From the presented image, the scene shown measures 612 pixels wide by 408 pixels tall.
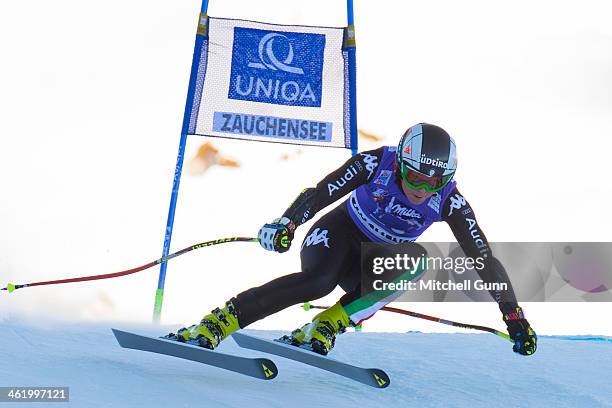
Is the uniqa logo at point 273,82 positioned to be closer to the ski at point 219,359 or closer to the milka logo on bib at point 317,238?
the milka logo on bib at point 317,238

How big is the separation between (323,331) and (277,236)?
77 centimetres

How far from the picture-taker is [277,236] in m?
3.33

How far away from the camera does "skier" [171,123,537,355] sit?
3395 millimetres

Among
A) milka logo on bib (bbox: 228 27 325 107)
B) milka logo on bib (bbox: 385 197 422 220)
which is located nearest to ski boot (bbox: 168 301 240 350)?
milka logo on bib (bbox: 385 197 422 220)

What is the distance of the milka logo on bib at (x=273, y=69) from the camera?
18.9ft

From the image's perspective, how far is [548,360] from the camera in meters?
4.75

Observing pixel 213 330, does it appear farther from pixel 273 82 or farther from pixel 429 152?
pixel 273 82

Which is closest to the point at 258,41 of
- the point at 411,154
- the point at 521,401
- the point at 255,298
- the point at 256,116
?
the point at 256,116

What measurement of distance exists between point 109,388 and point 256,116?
3222mm
